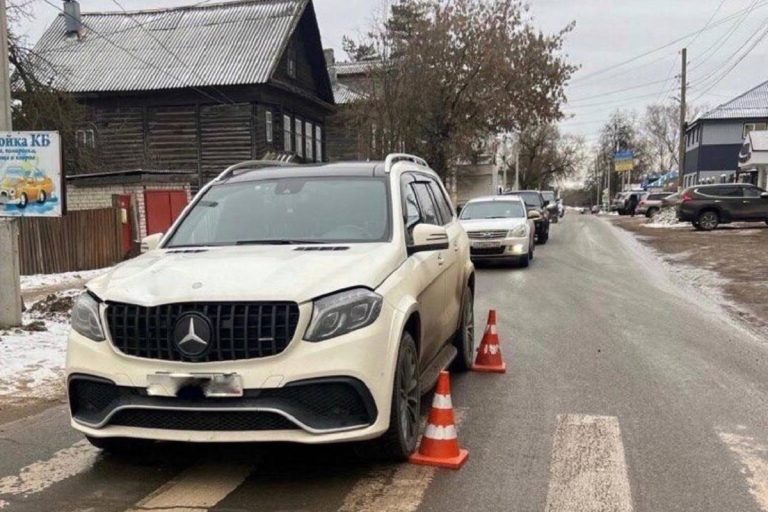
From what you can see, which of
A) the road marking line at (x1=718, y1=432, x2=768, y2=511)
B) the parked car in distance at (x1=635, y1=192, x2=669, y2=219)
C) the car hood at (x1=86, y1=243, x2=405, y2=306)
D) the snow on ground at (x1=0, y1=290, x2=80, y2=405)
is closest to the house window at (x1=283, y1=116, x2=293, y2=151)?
the snow on ground at (x1=0, y1=290, x2=80, y2=405)

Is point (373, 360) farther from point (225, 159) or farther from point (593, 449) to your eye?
point (225, 159)

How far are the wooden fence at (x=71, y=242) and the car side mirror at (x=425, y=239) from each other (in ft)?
43.0

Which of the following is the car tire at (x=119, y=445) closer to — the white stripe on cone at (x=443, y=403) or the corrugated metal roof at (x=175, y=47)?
the white stripe on cone at (x=443, y=403)

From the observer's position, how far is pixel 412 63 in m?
31.8

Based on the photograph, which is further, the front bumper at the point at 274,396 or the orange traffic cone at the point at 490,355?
the orange traffic cone at the point at 490,355

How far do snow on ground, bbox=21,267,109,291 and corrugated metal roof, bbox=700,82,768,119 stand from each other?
55351 millimetres

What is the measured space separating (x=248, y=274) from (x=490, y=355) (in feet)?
11.8

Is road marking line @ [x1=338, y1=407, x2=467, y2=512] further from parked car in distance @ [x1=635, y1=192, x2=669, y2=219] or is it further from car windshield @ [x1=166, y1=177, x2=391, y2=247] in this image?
parked car in distance @ [x1=635, y1=192, x2=669, y2=219]

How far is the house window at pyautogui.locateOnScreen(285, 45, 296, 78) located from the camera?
30.8 meters

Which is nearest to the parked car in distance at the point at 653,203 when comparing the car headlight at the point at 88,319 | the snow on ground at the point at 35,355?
the snow on ground at the point at 35,355

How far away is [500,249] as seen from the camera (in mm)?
15938

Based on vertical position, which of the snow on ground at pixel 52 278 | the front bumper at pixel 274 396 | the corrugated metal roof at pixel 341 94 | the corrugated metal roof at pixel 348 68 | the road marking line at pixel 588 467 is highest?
the corrugated metal roof at pixel 348 68

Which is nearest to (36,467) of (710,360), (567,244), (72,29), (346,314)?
(346,314)

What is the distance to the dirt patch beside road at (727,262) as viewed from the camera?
36.7 ft
